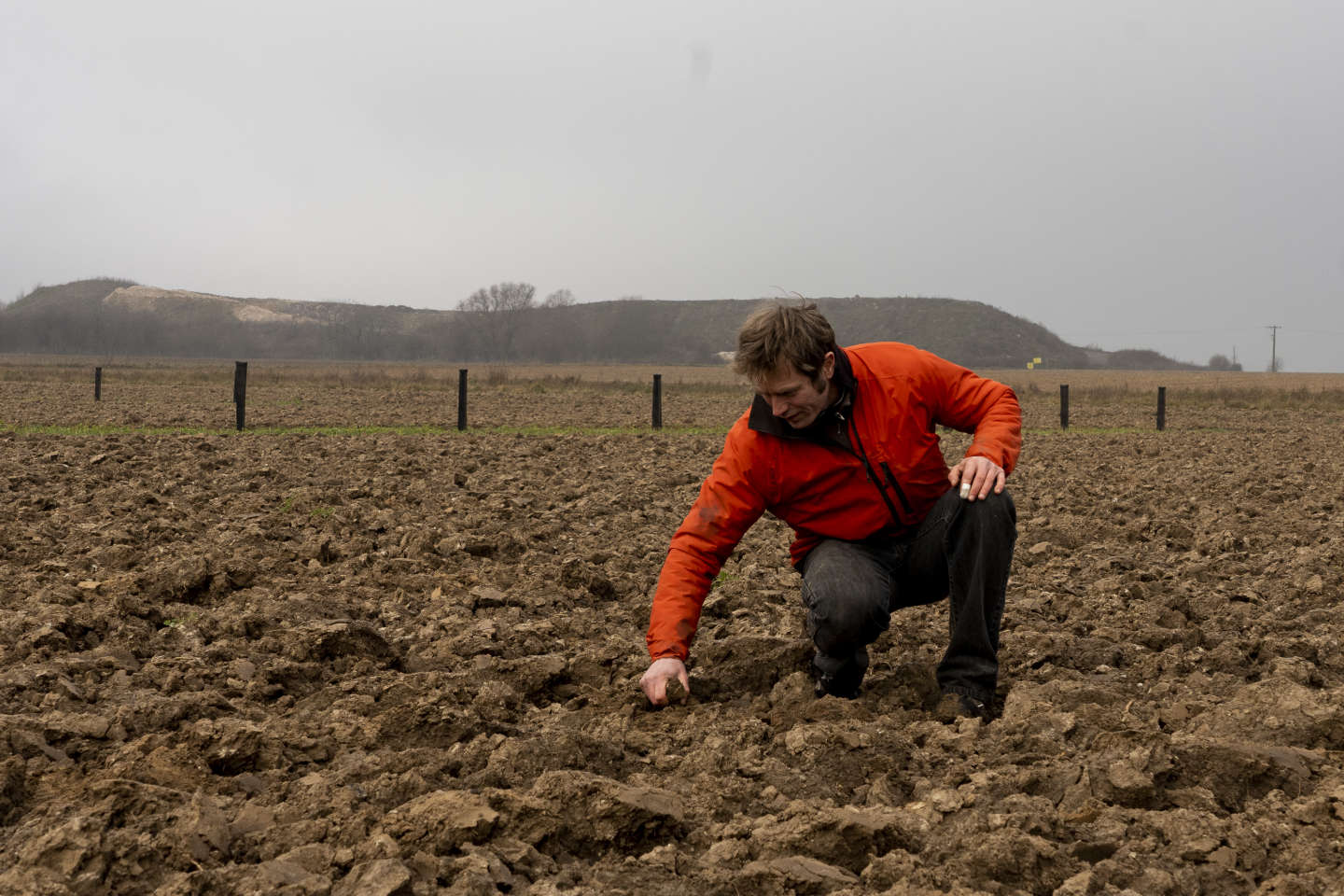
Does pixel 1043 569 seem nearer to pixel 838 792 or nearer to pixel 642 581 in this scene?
pixel 642 581

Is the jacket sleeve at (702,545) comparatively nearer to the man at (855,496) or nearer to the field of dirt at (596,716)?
the man at (855,496)

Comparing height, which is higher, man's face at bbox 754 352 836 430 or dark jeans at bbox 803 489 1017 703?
man's face at bbox 754 352 836 430

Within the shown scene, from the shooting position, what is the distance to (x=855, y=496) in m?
3.81

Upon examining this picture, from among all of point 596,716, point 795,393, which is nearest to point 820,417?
point 795,393

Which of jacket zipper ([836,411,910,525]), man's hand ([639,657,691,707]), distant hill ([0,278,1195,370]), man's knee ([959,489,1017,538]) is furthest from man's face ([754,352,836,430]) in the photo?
distant hill ([0,278,1195,370])

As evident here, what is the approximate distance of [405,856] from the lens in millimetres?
2502

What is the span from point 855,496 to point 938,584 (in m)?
0.48

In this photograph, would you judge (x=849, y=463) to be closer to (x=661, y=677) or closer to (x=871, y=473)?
(x=871, y=473)

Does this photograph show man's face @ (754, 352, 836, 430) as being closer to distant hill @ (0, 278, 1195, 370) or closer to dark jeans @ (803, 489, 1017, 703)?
dark jeans @ (803, 489, 1017, 703)

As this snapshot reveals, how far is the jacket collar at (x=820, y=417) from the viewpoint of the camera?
3568 mm

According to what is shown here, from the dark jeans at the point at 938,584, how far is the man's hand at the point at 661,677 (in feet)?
1.67

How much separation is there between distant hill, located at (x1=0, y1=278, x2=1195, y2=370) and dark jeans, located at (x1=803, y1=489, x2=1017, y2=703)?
348 feet

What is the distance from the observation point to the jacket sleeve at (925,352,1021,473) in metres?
3.66

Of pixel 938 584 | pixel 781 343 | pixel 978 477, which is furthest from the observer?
pixel 938 584
